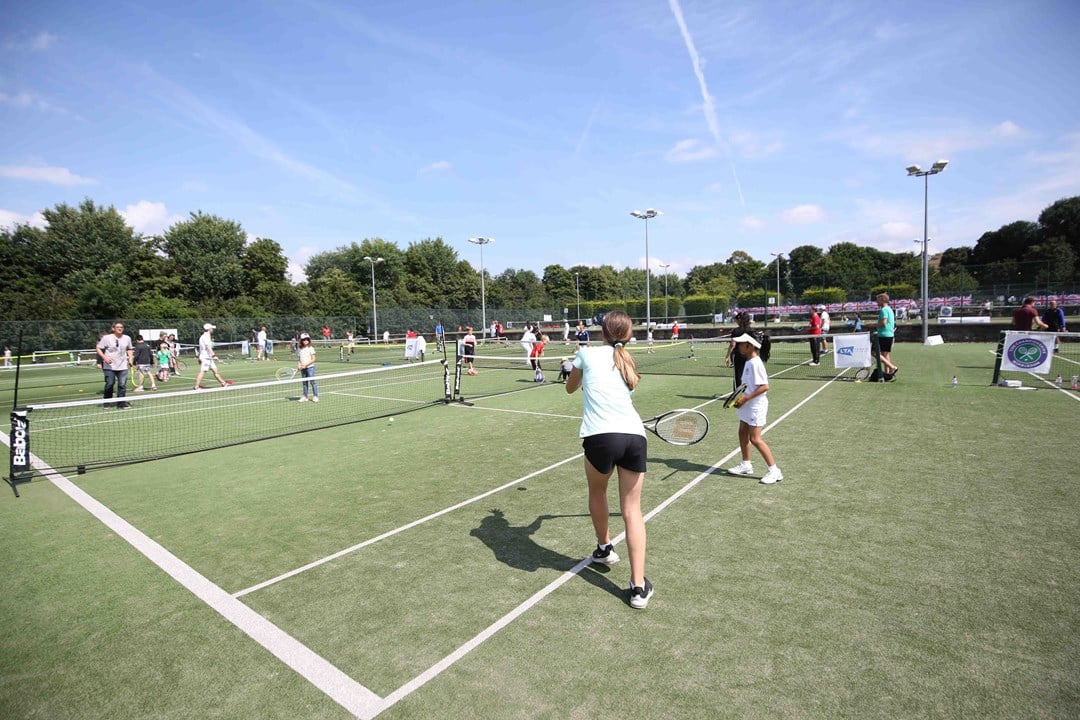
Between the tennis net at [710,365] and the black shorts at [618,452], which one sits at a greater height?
the black shorts at [618,452]

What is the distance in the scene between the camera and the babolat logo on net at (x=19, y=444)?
25.1ft

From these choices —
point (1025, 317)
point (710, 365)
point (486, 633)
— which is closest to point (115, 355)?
point (486, 633)

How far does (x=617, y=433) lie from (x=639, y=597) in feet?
4.17

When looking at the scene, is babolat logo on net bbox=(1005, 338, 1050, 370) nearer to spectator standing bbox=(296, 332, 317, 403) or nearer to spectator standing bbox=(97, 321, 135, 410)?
spectator standing bbox=(296, 332, 317, 403)

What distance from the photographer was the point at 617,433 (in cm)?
394

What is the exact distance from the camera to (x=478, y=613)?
161 inches

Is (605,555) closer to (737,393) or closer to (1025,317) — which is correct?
(737,393)

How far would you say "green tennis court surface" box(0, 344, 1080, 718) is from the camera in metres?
3.22

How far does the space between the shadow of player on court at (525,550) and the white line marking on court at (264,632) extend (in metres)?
1.81

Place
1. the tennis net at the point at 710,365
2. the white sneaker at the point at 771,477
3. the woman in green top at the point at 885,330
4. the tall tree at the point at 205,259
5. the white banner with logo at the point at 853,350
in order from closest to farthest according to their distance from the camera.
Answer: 1. the white sneaker at the point at 771,477
2. the woman in green top at the point at 885,330
3. the white banner with logo at the point at 853,350
4. the tennis net at the point at 710,365
5. the tall tree at the point at 205,259

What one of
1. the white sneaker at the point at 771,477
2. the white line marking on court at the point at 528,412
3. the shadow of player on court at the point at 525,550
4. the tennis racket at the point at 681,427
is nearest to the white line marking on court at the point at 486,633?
the shadow of player on court at the point at 525,550

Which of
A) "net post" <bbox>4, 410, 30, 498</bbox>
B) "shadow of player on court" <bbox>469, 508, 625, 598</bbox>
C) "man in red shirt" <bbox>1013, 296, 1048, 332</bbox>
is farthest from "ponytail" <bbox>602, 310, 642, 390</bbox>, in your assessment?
"man in red shirt" <bbox>1013, 296, 1048, 332</bbox>

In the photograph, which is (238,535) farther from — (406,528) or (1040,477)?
(1040,477)

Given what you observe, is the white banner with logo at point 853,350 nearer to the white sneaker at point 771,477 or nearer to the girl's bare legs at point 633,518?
the white sneaker at point 771,477
